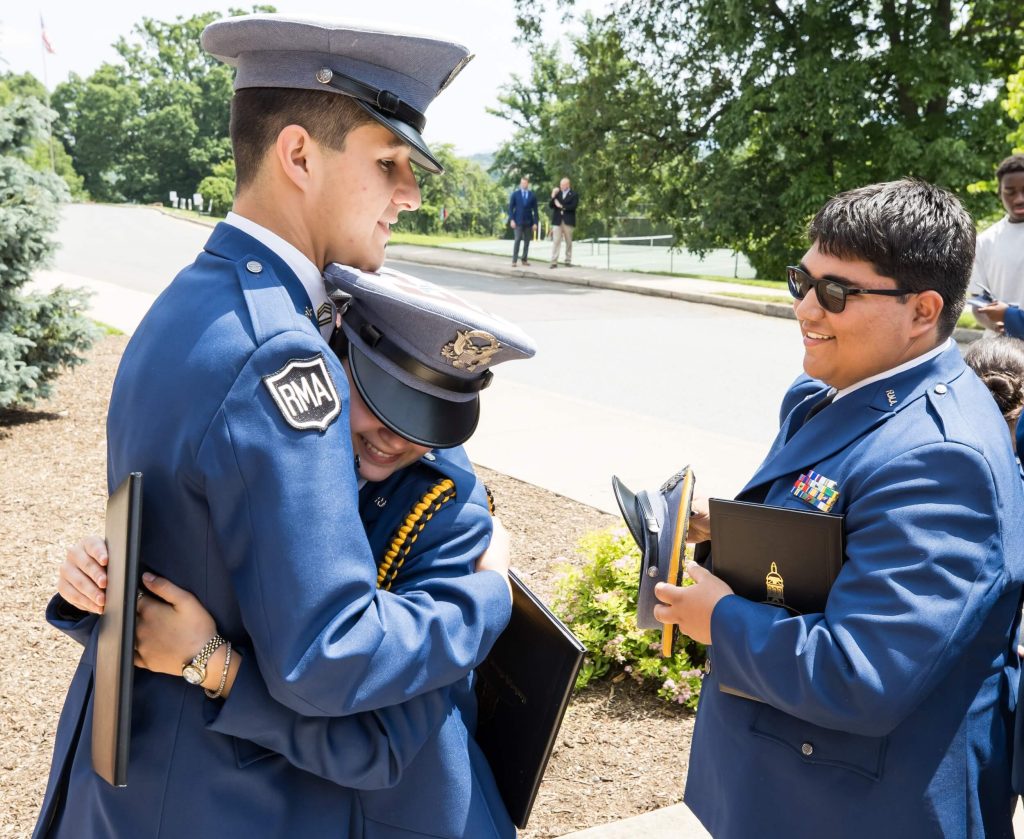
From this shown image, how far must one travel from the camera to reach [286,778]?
151 centimetres

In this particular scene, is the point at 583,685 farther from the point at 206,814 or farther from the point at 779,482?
the point at 206,814

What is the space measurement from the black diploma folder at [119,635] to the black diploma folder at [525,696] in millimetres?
695

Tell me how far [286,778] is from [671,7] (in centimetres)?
2345

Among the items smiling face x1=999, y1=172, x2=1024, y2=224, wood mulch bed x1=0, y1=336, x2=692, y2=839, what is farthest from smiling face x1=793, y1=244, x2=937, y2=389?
smiling face x1=999, y1=172, x2=1024, y2=224

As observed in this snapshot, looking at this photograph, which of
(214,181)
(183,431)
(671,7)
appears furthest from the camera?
(214,181)

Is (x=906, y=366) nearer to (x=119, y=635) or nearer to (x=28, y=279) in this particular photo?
(x=119, y=635)

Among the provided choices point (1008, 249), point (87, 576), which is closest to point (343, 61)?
point (87, 576)

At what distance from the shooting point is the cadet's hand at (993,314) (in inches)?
214

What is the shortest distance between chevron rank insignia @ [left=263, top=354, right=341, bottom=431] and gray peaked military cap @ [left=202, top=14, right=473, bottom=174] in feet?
1.30

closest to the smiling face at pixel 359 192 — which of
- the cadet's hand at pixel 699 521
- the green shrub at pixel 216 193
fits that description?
the cadet's hand at pixel 699 521

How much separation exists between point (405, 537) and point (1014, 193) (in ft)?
17.9

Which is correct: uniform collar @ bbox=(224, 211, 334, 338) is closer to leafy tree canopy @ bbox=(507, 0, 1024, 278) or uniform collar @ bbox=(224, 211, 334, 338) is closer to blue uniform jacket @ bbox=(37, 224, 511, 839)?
blue uniform jacket @ bbox=(37, 224, 511, 839)

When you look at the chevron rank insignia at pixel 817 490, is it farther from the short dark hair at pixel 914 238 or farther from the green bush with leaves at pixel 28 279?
the green bush with leaves at pixel 28 279

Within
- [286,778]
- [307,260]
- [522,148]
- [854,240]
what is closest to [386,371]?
[307,260]
